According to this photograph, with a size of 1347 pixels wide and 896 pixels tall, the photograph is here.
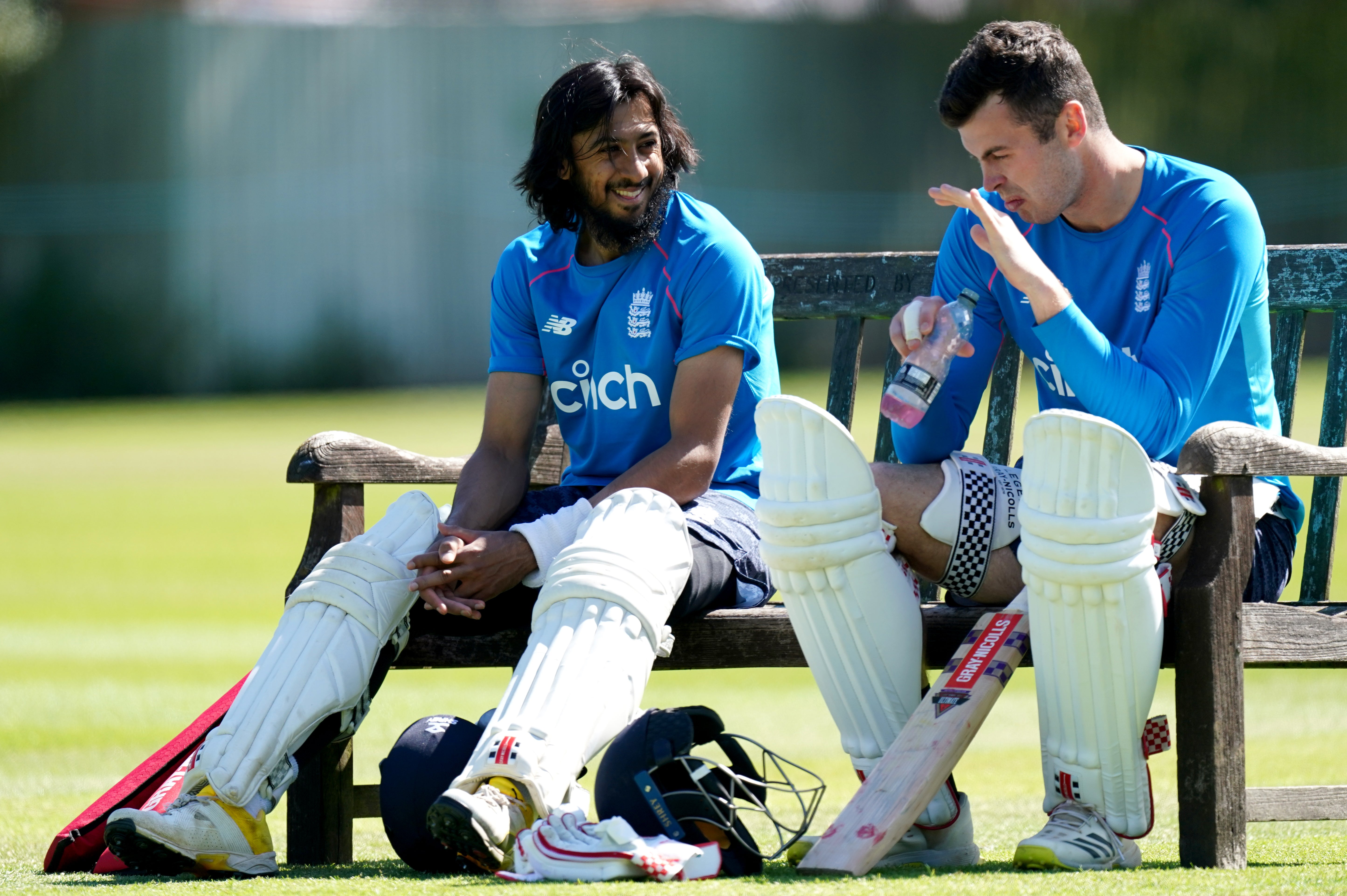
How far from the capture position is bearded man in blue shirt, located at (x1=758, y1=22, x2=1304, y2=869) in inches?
101

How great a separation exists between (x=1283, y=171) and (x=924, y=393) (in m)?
22.3

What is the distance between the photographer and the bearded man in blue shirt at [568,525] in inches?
104

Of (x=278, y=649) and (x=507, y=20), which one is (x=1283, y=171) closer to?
(x=507, y=20)

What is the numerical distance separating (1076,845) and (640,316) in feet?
4.50

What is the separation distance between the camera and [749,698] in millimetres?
6676

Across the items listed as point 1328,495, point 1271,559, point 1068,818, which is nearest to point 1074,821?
point 1068,818

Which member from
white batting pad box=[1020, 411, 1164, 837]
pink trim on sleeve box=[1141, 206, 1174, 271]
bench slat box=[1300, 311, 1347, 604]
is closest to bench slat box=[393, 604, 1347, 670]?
Result: white batting pad box=[1020, 411, 1164, 837]

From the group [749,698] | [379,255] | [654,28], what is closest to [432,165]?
[379,255]

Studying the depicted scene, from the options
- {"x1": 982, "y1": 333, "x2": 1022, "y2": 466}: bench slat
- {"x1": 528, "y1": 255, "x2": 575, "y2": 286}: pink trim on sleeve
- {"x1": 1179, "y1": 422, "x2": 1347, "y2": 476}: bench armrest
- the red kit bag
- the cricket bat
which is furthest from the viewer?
{"x1": 982, "y1": 333, "x2": 1022, "y2": 466}: bench slat

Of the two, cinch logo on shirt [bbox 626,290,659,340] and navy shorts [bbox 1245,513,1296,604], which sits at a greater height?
cinch logo on shirt [bbox 626,290,659,340]

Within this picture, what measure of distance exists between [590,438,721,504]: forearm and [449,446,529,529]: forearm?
30 cm

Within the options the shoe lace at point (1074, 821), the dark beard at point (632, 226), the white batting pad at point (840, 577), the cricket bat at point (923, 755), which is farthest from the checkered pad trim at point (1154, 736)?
the dark beard at point (632, 226)

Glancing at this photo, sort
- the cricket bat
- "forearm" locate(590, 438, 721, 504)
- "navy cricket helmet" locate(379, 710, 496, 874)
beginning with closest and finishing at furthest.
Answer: the cricket bat < "navy cricket helmet" locate(379, 710, 496, 874) < "forearm" locate(590, 438, 721, 504)

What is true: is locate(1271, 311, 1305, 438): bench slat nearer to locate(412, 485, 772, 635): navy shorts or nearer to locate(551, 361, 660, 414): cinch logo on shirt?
locate(412, 485, 772, 635): navy shorts
